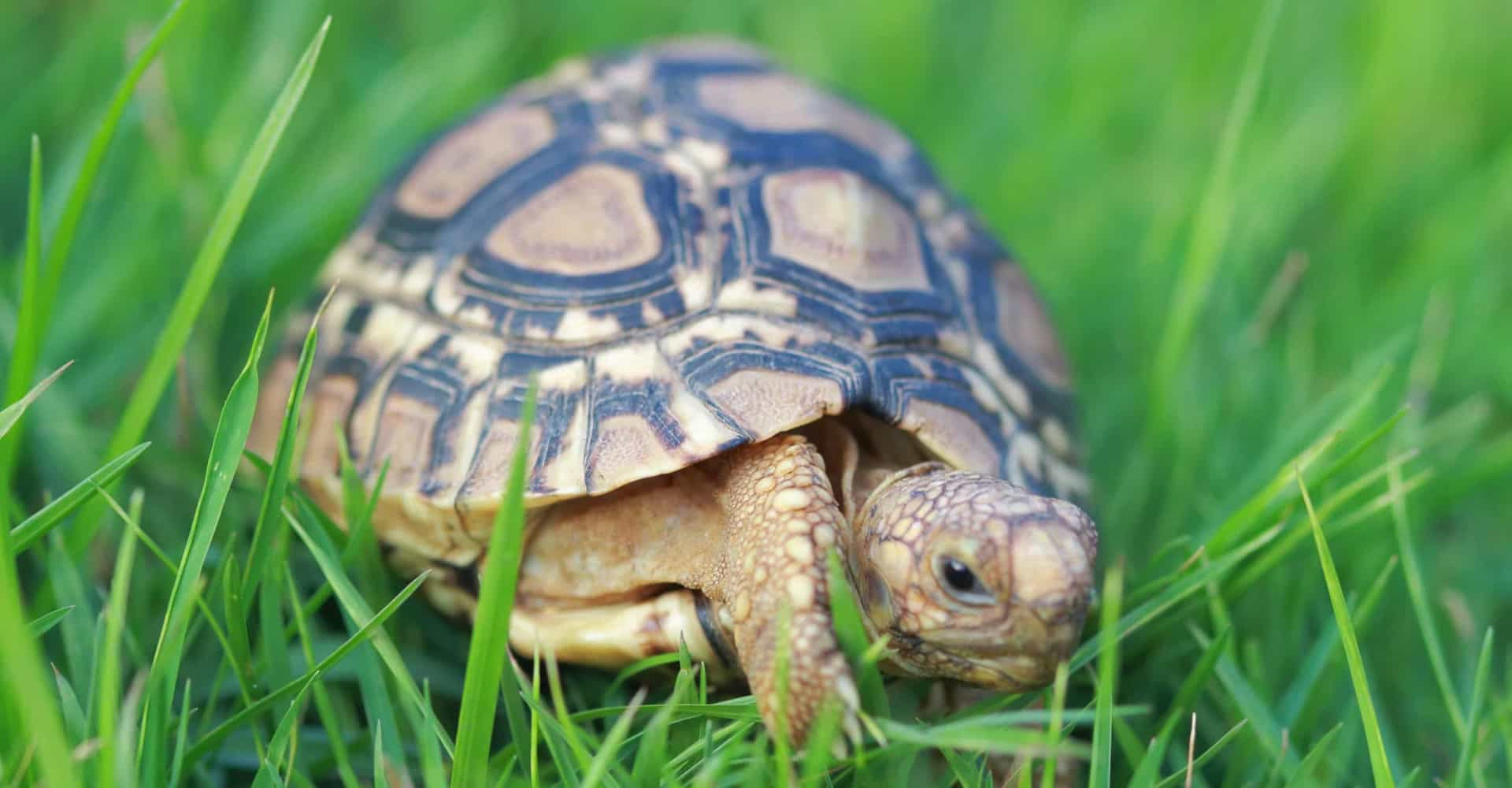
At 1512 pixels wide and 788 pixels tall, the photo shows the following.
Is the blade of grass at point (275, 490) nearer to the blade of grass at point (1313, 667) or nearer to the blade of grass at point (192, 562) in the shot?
the blade of grass at point (192, 562)

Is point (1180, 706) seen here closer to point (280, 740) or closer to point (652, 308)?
point (652, 308)

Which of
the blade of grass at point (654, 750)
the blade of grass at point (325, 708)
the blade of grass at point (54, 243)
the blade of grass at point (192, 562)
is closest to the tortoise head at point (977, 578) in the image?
the blade of grass at point (654, 750)

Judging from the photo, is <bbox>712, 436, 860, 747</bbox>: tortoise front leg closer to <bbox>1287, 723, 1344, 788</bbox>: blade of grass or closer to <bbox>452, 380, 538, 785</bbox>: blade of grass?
<bbox>452, 380, 538, 785</bbox>: blade of grass

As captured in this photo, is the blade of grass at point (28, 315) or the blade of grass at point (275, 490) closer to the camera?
the blade of grass at point (275, 490)

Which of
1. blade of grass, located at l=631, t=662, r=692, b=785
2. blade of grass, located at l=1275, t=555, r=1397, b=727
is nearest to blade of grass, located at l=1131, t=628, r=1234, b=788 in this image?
blade of grass, located at l=1275, t=555, r=1397, b=727

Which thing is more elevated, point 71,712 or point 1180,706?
point 71,712

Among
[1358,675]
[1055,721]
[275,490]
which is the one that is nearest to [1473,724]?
[1358,675]

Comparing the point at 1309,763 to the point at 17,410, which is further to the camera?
the point at 1309,763
